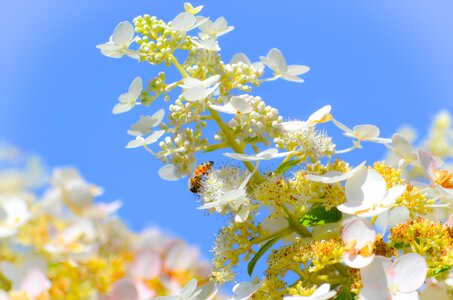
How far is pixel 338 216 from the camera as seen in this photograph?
0.80 metres

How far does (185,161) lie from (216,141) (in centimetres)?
5

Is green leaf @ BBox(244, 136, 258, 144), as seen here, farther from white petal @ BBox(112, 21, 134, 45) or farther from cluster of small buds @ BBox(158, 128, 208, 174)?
white petal @ BBox(112, 21, 134, 45)

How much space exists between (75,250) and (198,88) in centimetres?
54

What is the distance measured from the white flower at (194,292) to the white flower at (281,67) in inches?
12.2

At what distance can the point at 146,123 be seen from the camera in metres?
0.84

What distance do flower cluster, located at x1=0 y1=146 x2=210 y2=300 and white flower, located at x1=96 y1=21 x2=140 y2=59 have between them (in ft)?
1.20

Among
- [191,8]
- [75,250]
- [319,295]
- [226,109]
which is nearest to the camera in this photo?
[319,295]

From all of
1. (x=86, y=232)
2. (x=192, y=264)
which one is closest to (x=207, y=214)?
(x=192, y=264)

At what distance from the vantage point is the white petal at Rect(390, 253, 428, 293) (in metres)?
0.68

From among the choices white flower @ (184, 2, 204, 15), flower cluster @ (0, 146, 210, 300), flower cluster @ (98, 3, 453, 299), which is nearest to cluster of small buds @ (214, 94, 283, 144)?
flower cluster @ (98, 3, 453, 299)

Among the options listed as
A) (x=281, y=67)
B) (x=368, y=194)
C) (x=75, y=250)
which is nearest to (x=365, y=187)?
(x=368, y=194)

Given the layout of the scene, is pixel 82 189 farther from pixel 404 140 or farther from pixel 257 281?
pixel 404 140

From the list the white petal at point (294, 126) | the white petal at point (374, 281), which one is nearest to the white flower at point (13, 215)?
the white petal at point (294, 126)

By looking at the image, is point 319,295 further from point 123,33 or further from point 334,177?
point 123,33
